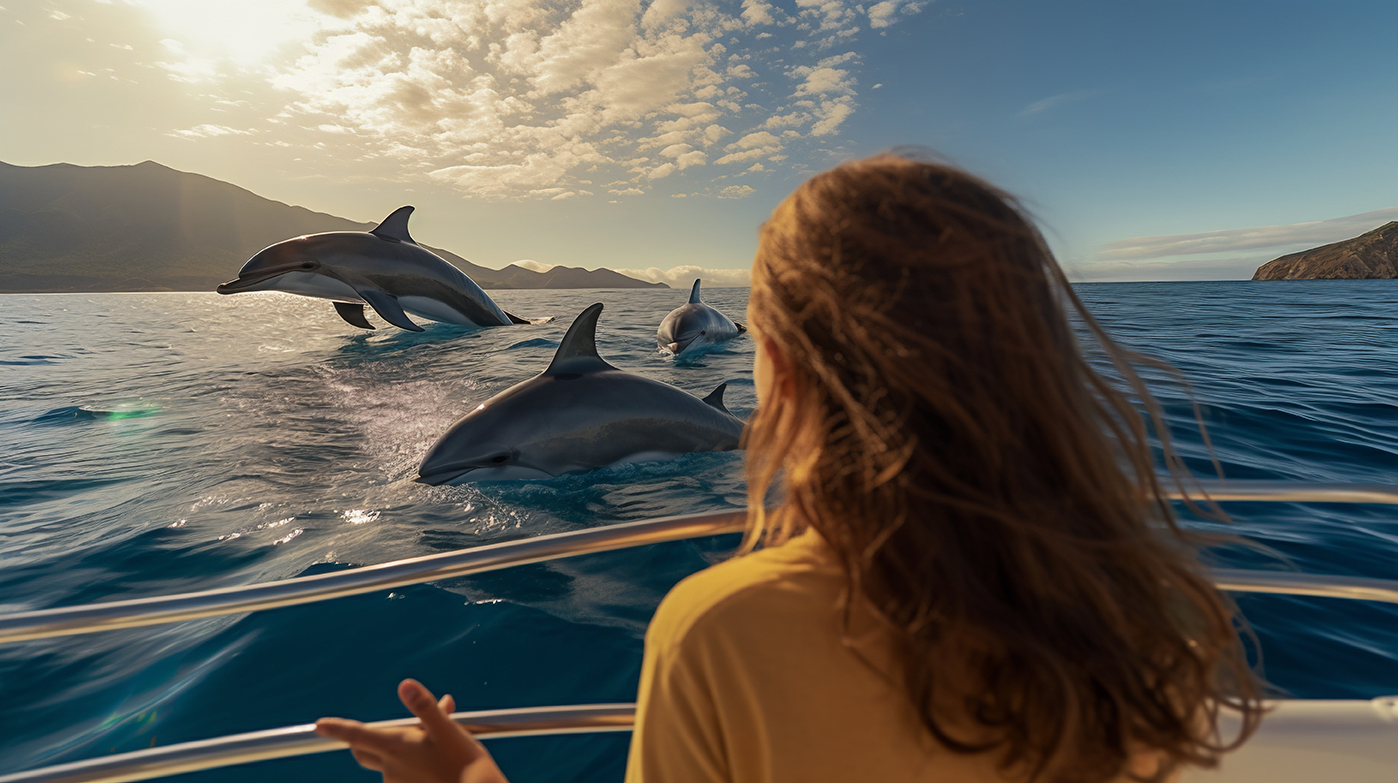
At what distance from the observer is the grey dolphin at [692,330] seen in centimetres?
1422

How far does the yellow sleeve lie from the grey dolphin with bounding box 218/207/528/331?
1399cm

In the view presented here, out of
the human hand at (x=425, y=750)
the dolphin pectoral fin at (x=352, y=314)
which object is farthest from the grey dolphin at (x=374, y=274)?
the human hand at (x=425, y=750)

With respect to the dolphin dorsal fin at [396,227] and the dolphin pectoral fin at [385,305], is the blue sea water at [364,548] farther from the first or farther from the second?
the dolphin dorsal fin at [396,227]

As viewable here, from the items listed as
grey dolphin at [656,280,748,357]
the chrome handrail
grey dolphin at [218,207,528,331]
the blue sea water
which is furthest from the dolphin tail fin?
grey dolphin at [218,207,528,331]

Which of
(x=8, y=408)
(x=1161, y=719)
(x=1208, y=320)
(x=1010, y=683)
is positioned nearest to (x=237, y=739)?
(x=1010, y=683)

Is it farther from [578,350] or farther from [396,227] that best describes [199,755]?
[396,227]

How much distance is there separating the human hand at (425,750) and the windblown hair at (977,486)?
35.8 inches

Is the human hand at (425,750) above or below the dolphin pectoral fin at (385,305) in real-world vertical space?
below

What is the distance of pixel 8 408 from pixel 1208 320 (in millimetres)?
30753

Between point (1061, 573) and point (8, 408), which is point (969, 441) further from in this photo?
point (8, 408)

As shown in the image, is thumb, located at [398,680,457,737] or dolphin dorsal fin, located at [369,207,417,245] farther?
dolphin dorsal fin, located at [369,207,417,245]

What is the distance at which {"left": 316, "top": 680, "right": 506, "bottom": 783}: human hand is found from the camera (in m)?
1.27

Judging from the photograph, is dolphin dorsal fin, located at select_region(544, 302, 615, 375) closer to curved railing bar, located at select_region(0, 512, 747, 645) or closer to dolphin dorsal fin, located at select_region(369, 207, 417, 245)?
curved railing bar, located at select_region(0, 512, 747, 645)

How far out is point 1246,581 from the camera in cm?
206
